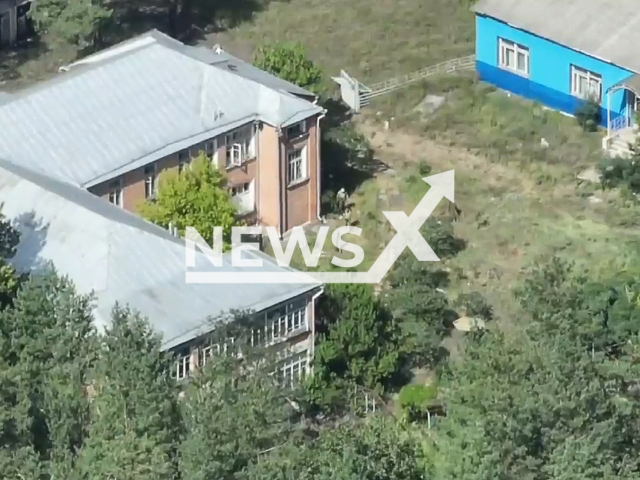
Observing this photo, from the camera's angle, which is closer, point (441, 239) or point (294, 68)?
point (441, 239)

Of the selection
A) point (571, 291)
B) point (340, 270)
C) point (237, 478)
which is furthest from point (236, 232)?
point (237, 478)

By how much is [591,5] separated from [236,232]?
14866 mm

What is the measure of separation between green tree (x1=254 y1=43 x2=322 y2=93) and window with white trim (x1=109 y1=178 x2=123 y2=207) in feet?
25.2

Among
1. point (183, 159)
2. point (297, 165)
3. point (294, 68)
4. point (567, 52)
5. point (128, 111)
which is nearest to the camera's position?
point (183, 159)

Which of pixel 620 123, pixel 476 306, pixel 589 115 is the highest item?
pixel 589 115

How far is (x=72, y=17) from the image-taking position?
59.1 m

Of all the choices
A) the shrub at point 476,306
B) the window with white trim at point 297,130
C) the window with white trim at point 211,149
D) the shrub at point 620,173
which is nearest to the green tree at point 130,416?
the shrub at point 476,306

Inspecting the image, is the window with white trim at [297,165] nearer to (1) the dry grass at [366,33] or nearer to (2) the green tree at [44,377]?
(1) the dry grass at [366,33]

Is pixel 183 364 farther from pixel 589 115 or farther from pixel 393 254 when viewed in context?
pixel 589 115

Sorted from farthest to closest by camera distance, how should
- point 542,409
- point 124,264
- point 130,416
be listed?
point 124,264 → point 130,416 → point 542,409

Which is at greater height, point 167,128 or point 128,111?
point 128,111

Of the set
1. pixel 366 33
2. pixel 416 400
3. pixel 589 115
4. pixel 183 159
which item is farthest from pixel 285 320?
pixel 366 33

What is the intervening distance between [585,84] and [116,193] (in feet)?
50.5

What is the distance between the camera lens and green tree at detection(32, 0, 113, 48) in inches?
2320
